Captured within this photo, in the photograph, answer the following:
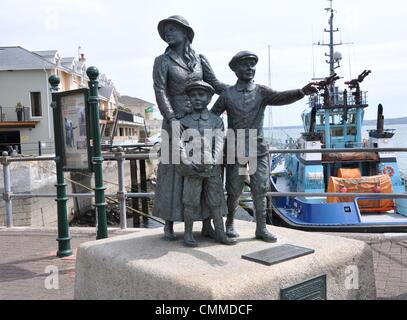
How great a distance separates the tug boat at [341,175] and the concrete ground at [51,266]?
2.76 m

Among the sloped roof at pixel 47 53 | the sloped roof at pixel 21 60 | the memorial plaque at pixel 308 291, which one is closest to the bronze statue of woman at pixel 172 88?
the memorial plaque at pixel 308 291

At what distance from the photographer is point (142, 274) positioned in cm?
307

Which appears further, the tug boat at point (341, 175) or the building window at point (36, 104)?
the building window at point (36, 104)

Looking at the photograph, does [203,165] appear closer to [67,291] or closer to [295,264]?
[295,264]

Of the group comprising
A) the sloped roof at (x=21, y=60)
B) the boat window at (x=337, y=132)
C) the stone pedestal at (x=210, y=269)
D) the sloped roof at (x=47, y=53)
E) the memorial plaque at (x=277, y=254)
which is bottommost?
the stone pedestal at (x=210, y=269)

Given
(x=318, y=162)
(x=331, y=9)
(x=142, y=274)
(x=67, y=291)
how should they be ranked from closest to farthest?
(x=142, y=274), (x=67, y=291), (x=318, y=162), (x=331, y=9)

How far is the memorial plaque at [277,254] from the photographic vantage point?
3.16m

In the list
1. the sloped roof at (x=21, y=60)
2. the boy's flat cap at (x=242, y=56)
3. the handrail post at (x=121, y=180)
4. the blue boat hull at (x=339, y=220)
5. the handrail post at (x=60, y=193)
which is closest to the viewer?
the boy's flat cap at (x=242, y=56)

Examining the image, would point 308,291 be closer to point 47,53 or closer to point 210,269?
point 210,269

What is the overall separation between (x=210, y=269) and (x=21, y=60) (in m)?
30.9

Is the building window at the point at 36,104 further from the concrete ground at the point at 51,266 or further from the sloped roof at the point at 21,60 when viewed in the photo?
the concrete ground at the point at 51,266

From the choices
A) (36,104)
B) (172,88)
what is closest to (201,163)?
(172,88)
